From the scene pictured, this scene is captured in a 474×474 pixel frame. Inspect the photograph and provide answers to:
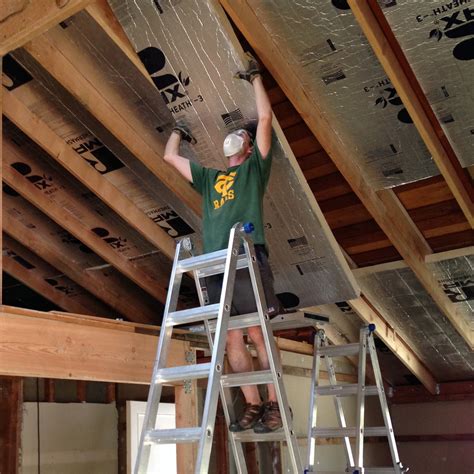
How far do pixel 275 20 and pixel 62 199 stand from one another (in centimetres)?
183

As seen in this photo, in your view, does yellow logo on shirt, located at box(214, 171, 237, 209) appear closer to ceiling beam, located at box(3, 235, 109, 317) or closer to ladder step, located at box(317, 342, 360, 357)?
ladder step, located at box(317, 342, 360, 357)

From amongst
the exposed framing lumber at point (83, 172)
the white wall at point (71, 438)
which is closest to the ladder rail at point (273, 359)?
the exposed framing lumber at point (83, 172)

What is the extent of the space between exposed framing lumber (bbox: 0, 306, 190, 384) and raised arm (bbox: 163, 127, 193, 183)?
33.7 inches

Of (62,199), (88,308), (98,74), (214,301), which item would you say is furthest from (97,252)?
(214,301)

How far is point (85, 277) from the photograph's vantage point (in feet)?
14.8

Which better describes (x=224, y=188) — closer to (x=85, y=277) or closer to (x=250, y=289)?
(x=250, y=289)

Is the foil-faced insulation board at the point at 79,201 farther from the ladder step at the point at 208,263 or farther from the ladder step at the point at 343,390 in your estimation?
the ladder step at the point at 208,263

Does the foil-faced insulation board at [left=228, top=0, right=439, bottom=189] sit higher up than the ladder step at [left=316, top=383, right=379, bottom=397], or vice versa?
the foil-faced insulation board at [left=228, top=0, right=439, bottom=189]

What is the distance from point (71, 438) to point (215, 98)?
3.32 m

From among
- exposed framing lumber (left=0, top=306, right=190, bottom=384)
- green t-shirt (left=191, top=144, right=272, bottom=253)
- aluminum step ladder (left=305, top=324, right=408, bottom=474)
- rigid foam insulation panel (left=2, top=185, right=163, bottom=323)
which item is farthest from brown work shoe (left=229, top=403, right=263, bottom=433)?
rigid foam insulation panel (left=2, top=185, right=163, bottom=323)

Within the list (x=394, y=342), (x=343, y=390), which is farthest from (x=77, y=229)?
(x=394, y=342)

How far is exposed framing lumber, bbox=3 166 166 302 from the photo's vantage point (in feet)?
12.0

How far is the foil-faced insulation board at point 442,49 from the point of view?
8.21 ft

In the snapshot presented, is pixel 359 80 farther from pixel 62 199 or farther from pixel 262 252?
pixel 62 199
